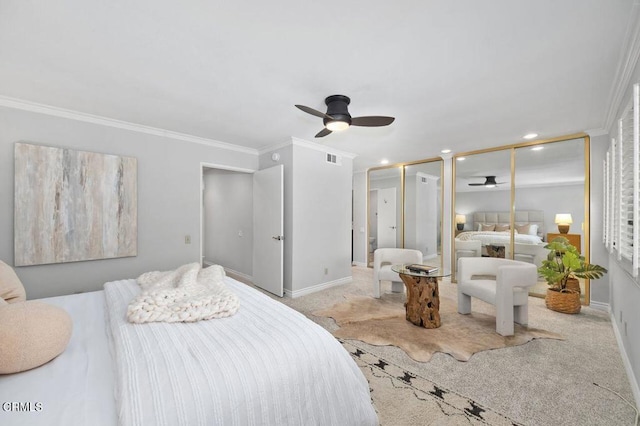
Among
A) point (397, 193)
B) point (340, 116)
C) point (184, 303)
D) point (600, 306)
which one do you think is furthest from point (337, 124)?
point (600, 306)

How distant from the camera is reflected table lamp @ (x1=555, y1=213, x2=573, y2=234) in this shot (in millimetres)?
3894

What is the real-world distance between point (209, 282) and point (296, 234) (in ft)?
7.20

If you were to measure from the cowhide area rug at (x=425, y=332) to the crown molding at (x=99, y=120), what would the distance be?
298cm

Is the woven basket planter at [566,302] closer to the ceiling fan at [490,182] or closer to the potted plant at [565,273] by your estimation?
the potted plant at [565,273]

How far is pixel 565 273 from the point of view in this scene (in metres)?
3.42

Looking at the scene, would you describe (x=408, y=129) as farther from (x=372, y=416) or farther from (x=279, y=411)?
(x=279, y=411)

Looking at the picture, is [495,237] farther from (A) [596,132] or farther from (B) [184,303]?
(B) [184,303]

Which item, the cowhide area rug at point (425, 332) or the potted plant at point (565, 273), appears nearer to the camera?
the cowhide area rug at point (425, 332)

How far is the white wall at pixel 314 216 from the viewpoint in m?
4.07

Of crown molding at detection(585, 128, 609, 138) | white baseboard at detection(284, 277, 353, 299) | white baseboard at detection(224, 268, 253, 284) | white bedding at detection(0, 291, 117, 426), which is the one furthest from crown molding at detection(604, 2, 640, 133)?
white baseboard at detection(224, 268, 253, 284)

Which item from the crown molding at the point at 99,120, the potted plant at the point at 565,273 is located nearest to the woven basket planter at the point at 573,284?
the potted plant at the point at 565,273

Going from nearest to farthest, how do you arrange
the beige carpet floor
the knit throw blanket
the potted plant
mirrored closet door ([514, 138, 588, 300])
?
the knit throw blanket, the beige carpet floor, the potted plant, mirrored closet door ([514, 138, 588, 300])

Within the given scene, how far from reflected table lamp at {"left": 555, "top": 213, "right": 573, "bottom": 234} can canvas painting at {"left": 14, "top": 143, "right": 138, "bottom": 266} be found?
595 cm

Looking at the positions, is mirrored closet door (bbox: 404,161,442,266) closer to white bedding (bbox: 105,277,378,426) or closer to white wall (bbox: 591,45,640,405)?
white wall (bbox: 591,45,640,405)
